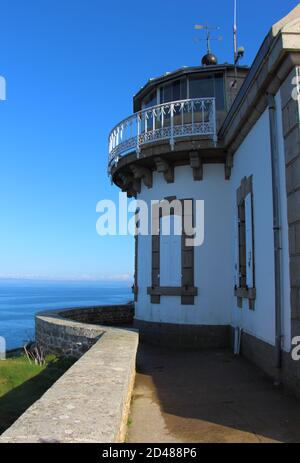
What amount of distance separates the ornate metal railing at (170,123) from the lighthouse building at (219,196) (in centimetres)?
3

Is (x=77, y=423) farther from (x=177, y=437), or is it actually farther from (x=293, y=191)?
(x=293, y=191)

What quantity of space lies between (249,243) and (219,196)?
112 inches

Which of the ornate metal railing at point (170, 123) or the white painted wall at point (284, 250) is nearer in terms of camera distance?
the white painted wall at point (284, 250)

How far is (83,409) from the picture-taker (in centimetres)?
392

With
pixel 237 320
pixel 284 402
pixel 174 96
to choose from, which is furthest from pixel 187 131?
pixel 284 402

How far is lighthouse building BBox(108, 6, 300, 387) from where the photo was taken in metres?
6.85

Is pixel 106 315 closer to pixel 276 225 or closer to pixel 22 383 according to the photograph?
pixel 22 383

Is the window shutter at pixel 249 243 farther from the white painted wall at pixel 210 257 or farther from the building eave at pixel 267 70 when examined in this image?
the white painted wall at pixel 210 257

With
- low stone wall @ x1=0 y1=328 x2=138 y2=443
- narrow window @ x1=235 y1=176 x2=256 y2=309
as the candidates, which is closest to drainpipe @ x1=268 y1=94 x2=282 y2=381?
narrow window @ x1=235 y1=176 x2=256 y2=309

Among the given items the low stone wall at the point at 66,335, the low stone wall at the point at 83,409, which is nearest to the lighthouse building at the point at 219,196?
the low stone wall at the point at 66,335

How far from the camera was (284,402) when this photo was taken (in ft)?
19.8

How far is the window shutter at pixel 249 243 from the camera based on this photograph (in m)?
8.66
